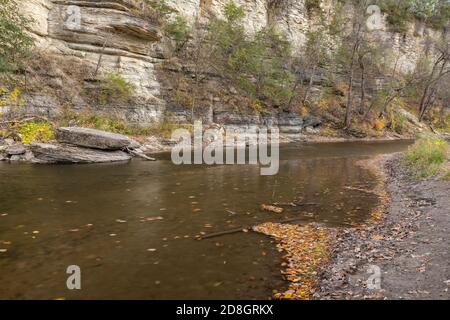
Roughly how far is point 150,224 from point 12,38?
21407mm

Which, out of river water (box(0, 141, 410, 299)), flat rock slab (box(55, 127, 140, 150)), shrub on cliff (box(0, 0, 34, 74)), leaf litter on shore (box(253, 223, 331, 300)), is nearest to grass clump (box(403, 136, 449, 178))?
river water (box(0, 141, 410, 299))

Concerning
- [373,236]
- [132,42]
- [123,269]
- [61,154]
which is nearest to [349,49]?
[132,42]

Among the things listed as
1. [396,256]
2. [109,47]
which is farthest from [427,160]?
[109,47]

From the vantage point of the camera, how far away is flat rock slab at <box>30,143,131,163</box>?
21.2 metres

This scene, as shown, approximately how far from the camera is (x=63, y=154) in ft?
70.1

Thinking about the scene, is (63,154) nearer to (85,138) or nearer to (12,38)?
(85,138)

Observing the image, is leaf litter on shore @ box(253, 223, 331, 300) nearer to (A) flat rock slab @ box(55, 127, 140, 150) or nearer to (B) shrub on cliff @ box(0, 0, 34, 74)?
(A) flat rock slab @ box(55, 127, 140, 150)

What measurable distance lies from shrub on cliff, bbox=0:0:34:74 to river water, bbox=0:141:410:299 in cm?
964

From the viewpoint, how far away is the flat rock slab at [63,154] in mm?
21203

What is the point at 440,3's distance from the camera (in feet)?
224
